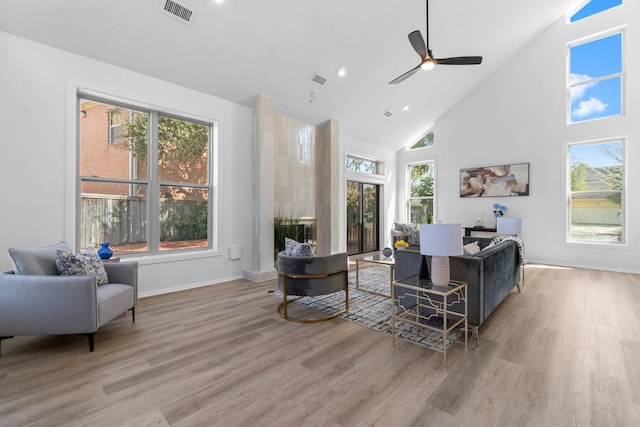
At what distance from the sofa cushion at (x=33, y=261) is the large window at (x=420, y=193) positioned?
7.85 m

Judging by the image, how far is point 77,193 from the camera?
3.66 metres

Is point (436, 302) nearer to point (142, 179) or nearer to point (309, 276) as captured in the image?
point (309, 276)

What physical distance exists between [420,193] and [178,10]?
23.6 ft

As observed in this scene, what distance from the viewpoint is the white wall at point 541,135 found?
5.55 meters

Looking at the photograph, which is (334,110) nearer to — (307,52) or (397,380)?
(307,52)

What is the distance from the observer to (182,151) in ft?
15.3

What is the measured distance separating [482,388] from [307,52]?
4.83 meters

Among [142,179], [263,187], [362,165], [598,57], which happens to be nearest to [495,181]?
[598,57]

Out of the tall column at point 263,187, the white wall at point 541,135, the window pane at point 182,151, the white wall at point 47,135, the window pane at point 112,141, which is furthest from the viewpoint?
the white wall at point 541,135

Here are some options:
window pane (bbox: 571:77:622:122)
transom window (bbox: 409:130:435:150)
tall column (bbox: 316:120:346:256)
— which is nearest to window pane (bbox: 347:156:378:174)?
tall column (bbox: 316:120:346:256)

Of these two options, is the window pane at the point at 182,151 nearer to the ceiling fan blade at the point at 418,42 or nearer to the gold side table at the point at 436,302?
the ceiling fan blade at the point at 418,42

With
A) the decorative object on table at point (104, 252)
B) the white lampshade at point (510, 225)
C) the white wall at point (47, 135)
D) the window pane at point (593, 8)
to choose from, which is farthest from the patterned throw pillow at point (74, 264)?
the window pane at point (593, 8)

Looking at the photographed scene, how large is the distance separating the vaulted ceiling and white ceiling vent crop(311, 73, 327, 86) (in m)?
0.07

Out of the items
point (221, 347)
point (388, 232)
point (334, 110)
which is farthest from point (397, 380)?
point (388, 232)
